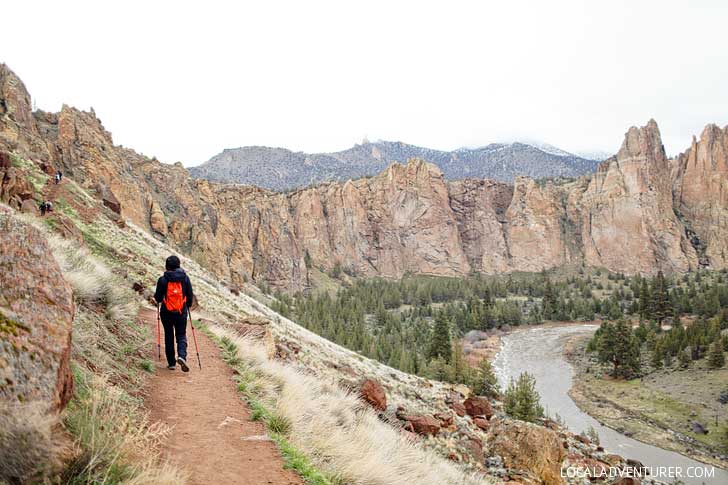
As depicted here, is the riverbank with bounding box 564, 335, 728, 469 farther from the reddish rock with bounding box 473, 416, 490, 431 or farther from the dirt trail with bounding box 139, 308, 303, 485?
the dirt trail with bounding box 139, 308, 303, 485

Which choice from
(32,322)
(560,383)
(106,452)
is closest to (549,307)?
(560,383)

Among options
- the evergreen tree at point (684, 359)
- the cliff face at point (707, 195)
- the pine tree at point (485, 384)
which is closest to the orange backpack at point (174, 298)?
the pine tree at point (485, 384)

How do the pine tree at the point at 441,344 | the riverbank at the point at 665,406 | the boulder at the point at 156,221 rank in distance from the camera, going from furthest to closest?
1. the boulder at the point at 156,221
2. the pine tree at the point at 441,344
3. the riverbank at the point at 665,406

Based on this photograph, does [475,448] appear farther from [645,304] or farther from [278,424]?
[645,304]

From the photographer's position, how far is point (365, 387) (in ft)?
44.7

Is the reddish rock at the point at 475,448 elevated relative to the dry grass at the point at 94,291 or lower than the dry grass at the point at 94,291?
lower

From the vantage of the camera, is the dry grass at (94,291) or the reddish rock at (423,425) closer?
the dry grass at (94,291)

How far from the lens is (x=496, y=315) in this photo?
304ft

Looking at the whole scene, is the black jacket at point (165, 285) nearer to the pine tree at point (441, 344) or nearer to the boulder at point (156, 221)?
the pine tree at point (441, 344)

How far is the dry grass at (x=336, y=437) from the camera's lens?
5.75 m

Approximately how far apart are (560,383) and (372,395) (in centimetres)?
5007

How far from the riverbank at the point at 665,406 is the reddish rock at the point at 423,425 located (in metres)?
32.9

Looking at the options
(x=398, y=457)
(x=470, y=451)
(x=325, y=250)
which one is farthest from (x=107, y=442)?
(x=325, y=250)

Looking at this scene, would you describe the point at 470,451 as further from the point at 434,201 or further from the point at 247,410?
the point at 434,201
